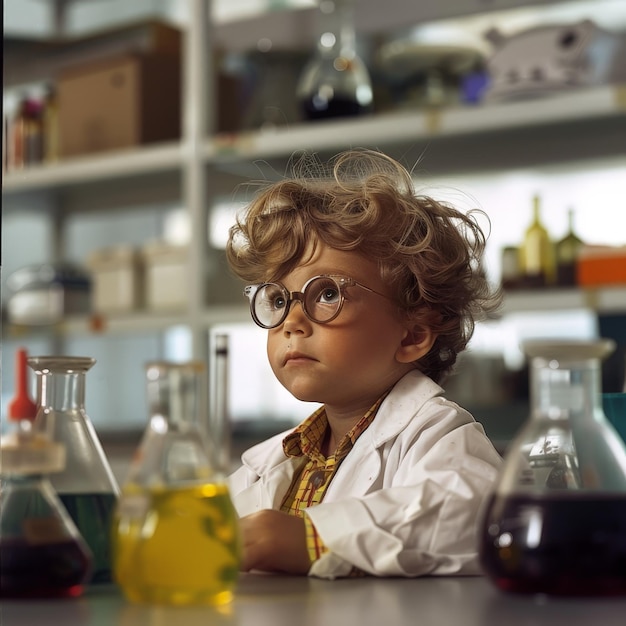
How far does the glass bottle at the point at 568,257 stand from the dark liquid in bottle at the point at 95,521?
1982mm

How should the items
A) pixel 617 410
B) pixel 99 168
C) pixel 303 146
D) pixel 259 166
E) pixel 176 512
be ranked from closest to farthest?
pixel 176 512, pixel 617 410, pixel 303 146, pixel 259 166, pixel 99 168

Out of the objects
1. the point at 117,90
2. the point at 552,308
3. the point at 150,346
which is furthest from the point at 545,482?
the point at 150,346

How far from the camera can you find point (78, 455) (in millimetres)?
662

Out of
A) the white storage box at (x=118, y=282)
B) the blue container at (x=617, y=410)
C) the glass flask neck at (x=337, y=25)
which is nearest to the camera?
the blue container at (x=617, y=410)

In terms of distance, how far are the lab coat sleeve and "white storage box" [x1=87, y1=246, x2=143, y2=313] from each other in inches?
95.9

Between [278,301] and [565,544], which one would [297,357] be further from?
[565,544]

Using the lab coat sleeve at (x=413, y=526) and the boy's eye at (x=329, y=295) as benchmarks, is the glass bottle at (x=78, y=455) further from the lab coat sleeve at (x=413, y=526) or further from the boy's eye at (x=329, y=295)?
the boy's eye at (x=329, y=295)

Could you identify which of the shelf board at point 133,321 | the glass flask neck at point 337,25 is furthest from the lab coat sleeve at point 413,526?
the glass flask neck at point 337,25

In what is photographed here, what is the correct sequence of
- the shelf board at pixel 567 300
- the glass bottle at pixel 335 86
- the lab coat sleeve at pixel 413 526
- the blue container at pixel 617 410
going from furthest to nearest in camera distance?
the glass bottle at pixel 335 86 < the shelf board at pixel 567 300 < the blue container at pixel 617 410 < the lab coat sleeve at pixel 413 526

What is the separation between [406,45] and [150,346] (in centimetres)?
143

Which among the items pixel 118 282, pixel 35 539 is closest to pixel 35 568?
pixel 35 539

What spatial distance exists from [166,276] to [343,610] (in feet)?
8.49

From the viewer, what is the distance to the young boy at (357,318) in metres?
1.03

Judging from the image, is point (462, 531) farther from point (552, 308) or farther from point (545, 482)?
point (552, 308)
